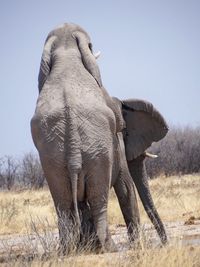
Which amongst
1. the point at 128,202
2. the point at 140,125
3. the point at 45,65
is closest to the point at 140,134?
the point at 140,125

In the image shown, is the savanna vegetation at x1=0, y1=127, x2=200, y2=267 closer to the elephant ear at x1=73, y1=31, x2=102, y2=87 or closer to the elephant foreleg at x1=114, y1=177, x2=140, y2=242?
the elephant foreleg at x1=114, y1=177, x2=140, y2=242

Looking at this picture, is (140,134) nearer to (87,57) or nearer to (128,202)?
(128,202)

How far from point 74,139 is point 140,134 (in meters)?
3.17

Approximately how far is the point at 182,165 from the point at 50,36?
1524 inches

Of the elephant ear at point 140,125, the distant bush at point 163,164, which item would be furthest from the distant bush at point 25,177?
the elephant ear at point 140,125

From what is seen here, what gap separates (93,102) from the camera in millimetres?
8578

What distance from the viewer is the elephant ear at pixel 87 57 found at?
9.21m

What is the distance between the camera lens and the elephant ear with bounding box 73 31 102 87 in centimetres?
921

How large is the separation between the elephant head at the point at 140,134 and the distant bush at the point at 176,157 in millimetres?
31727

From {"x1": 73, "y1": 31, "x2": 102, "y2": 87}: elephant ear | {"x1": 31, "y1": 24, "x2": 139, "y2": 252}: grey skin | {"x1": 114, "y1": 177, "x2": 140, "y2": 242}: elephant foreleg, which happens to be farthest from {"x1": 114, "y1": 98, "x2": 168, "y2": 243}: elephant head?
{"x1": 31, "y1": 24, "x2": 139, "y2": 252}: grey skin

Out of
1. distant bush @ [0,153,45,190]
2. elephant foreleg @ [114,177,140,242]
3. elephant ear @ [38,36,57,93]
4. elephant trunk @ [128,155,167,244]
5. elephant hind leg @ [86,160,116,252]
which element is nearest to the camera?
elephant hind leg @ [86,160,116,252]

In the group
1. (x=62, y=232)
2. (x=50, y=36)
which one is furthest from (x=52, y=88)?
(x=62, y=232)

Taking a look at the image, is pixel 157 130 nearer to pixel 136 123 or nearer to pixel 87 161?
pixel 136 123

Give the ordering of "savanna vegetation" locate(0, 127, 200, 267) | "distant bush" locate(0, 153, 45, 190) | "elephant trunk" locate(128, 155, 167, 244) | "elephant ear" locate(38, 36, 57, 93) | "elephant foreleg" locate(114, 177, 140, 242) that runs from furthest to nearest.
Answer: "distant bush" locate(0, 153, 45, 190) < "elephant trunk" locate(128, 155, 167, 244) < "elephant foreleg" locate(114, 177, 140, 242) < "elephant ear" locate(38, 36, 57, 93) < "savanna vegetation" locate(0, 127, 200, 267)
